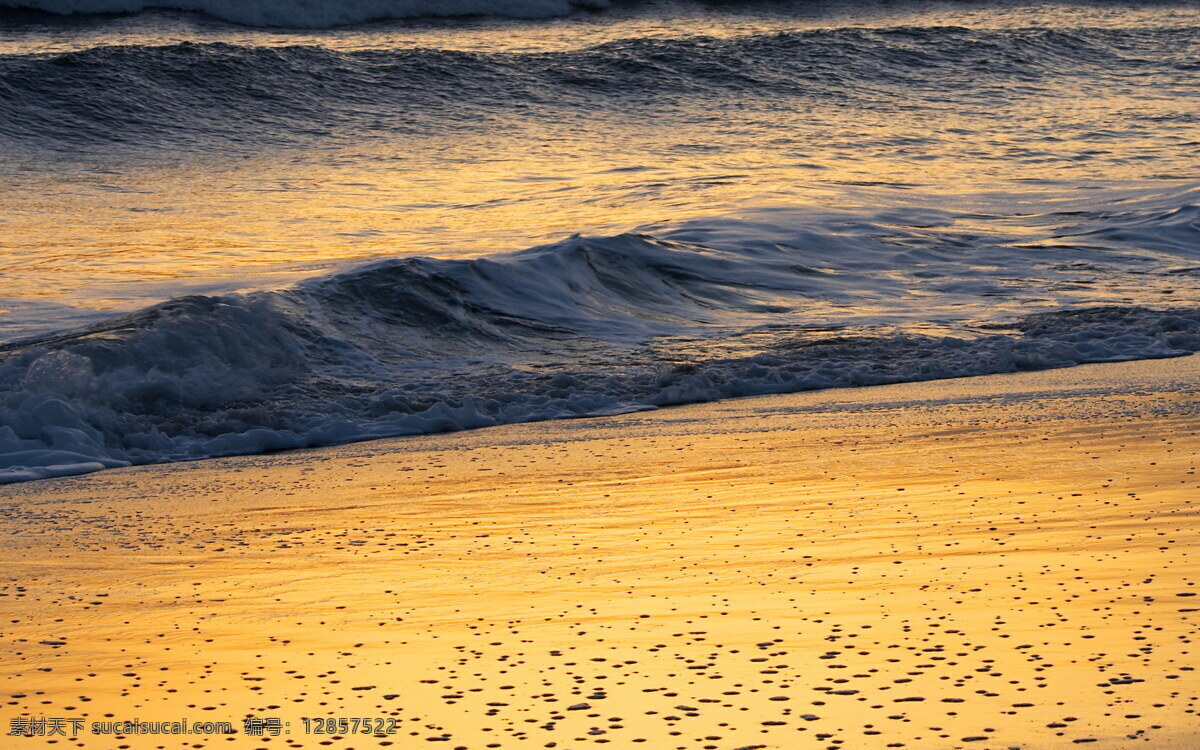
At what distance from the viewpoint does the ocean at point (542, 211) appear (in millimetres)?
6121

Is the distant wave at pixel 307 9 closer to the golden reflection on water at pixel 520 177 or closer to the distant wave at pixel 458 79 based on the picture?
the golden reflection on water at pixel 520 177

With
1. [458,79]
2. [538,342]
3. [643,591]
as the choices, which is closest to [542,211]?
[538,342]

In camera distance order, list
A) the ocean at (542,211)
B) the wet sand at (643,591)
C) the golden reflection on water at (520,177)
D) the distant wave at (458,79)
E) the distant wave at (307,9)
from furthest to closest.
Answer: the distant wave at (307,9) → the distant wave at (458,79) → the golden reflection on water at (520,177) → the ocean at (542,211) → the wet sand at (643,591)

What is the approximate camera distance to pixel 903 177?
526 inches

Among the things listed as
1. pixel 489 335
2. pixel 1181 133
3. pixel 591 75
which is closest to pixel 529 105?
pixel 591 75

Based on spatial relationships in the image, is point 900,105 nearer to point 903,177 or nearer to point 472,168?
point 903,177

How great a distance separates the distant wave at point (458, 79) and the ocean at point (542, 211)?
0.07m

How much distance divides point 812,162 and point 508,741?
41.2 ft

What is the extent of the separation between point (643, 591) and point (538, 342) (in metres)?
4.21

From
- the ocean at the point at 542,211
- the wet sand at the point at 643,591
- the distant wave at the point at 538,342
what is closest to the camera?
the wet sand at the point at 643,591

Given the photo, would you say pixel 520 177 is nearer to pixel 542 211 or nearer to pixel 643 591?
pixel 542 211

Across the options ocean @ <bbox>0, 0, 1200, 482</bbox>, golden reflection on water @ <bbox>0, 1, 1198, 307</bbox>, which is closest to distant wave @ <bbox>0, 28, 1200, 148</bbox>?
ocean @ <bbox>0, 0, 1200, 482</bbox>

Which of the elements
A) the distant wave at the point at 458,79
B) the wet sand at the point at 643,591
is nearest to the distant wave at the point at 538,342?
the wet sand at the point at 643,591

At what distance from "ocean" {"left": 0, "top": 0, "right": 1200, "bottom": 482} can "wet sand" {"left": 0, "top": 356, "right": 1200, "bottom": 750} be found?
42.0 inches
